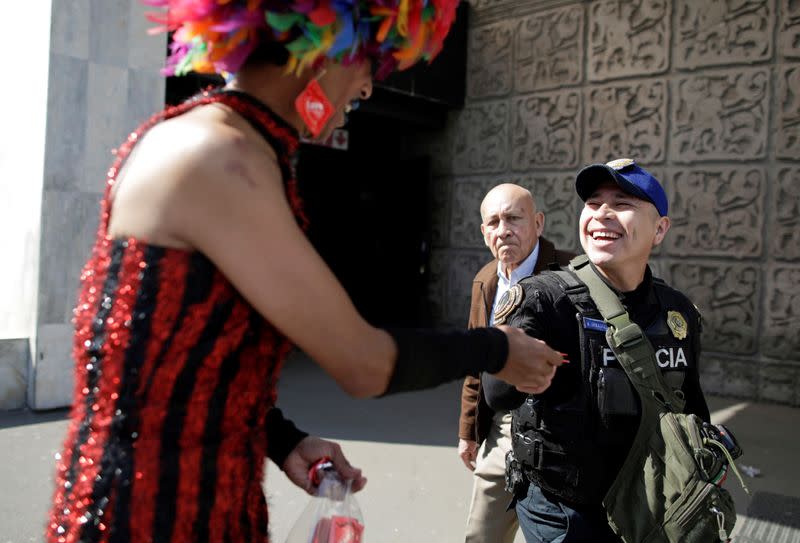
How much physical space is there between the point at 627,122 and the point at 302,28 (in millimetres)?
6802

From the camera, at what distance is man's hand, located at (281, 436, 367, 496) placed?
57.2 inches

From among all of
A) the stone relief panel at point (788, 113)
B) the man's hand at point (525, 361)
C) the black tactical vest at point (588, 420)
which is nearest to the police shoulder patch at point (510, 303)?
the black tactical vest at point (588, 420)

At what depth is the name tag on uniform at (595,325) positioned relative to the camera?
1966 mm

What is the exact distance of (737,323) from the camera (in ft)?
22.0

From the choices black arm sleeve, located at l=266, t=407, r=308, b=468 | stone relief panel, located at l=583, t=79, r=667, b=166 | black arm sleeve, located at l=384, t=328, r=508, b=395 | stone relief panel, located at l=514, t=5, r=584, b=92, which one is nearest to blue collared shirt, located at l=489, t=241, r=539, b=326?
black arm sleeve, located at l=266, t=407, r=308, b=468

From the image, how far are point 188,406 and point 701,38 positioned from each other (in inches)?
280

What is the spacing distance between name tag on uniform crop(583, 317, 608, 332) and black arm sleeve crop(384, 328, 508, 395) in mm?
758

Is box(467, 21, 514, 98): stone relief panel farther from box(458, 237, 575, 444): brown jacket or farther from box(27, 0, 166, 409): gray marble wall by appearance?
box(458, 237, 575, 444): brown jacket

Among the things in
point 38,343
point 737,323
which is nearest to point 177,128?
point 38,343

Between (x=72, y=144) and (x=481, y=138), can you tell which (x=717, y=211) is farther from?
(x=72, y=144)

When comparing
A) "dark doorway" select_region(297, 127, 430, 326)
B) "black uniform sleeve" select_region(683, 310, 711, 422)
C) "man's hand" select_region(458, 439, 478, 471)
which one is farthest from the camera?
"dark doorway" select_region(297, 127, 430, 326)

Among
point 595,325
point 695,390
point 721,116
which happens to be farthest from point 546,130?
point 595,325

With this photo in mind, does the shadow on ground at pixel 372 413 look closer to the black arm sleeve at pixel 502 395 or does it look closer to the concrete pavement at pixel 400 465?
the concrete pavement at pixel 400 465

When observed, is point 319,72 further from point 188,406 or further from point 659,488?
point 659,488
